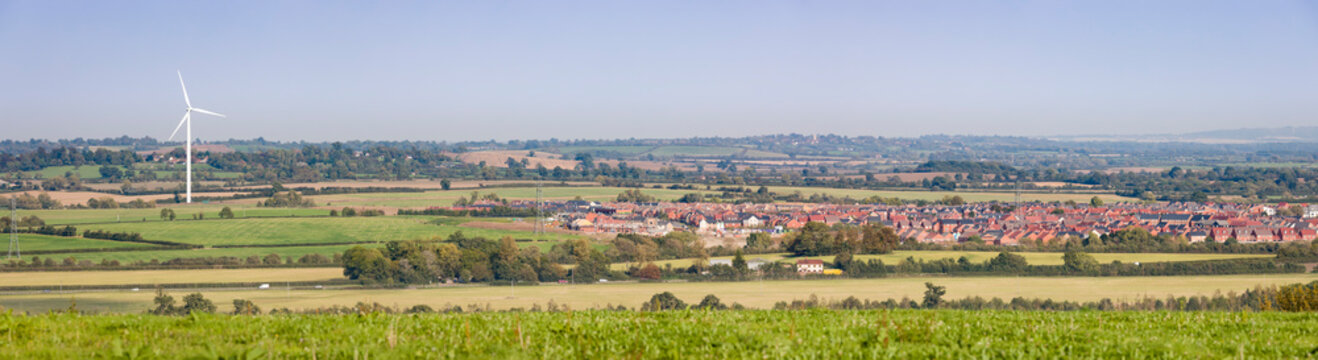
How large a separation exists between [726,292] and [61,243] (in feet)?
127

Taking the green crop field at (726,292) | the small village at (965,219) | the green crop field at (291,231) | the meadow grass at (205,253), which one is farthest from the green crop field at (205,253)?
the small village at (965,219)

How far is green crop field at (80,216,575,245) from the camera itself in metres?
57.2

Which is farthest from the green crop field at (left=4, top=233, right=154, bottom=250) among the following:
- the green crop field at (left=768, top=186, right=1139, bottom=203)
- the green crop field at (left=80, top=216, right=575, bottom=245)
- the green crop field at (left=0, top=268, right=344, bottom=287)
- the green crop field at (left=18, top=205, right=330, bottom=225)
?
the green crop field at (left=768, top=186, right=1139, bottom=203)

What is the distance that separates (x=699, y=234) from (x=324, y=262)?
2500 centimetres

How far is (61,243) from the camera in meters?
53.5

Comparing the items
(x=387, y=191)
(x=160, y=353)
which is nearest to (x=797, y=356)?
(x=160, y=353)

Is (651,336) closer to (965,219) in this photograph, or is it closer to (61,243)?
(61,243)

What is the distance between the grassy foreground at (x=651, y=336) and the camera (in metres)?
9.01

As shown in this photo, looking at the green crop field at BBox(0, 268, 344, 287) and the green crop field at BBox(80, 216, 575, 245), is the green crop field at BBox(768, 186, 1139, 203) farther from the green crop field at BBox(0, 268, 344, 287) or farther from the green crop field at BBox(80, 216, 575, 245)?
the green crop field at BBox(0, 268, 344, 287)

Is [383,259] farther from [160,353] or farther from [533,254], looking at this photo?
[160,353]

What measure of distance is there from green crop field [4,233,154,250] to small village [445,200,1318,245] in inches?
1068

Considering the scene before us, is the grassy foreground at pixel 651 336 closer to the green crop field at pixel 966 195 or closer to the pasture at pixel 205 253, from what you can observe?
the pasture at pixel 205 253

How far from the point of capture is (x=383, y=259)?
144 feet

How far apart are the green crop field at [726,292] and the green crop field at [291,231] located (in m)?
17.0
